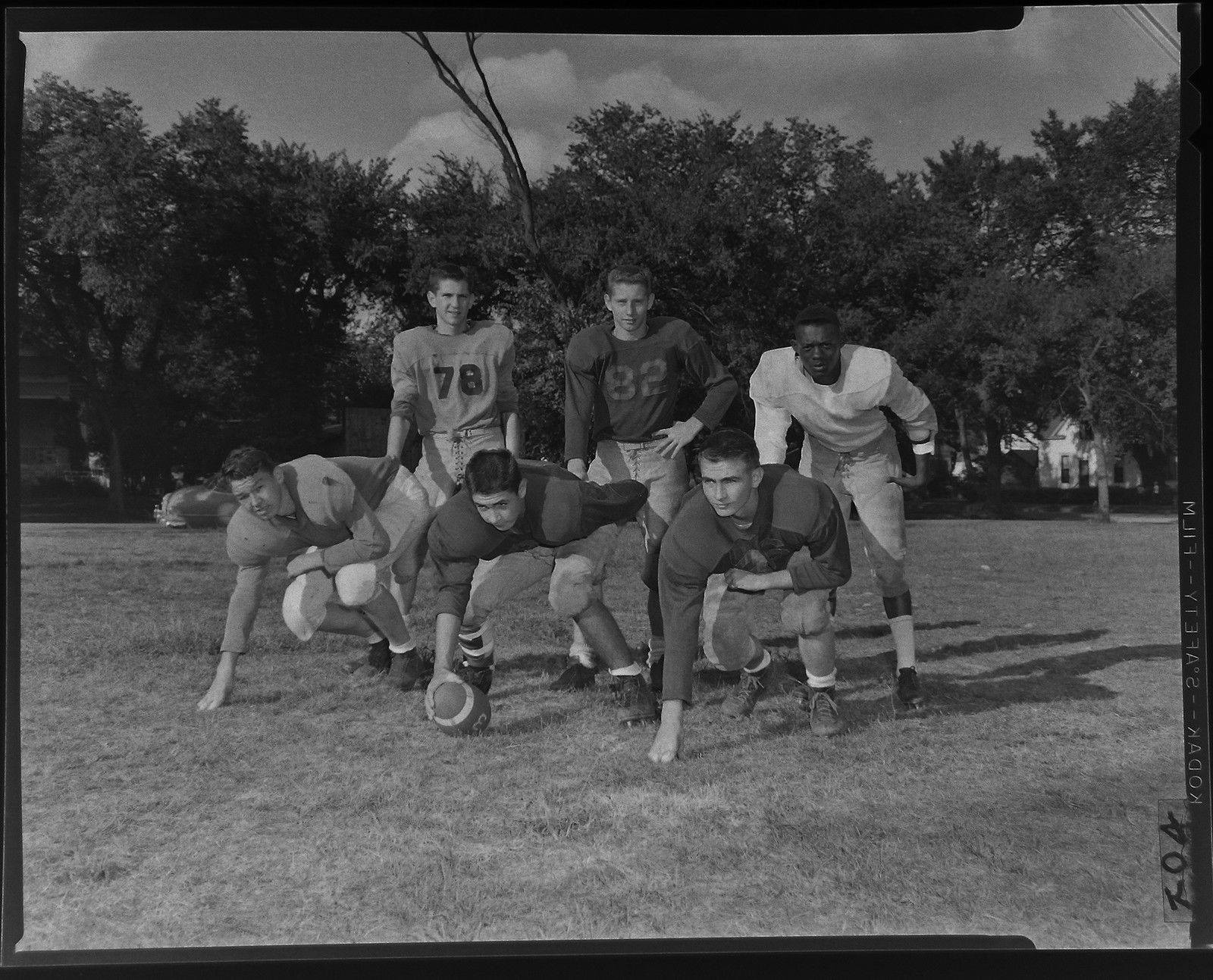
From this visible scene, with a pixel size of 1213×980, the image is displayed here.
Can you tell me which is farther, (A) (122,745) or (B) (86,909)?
(A) (122,745)

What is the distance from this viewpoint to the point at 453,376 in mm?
3832

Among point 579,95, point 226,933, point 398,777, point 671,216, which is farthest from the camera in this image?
point 671,216

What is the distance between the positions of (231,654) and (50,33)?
2305 millimetres

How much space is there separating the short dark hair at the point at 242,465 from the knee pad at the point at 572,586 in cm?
122

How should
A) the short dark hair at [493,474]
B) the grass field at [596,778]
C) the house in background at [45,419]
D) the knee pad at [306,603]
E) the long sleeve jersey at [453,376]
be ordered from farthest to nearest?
the long sleeve jersey at [453,376] < the knee pad at [306,603] < the short dark hair at [493,474] < the house in background at [45,419] < the grass field at [596,778]

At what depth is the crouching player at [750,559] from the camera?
3.52 meters

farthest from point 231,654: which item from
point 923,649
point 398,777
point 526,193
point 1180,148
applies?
point 1180,148

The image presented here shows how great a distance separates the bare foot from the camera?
352 cm

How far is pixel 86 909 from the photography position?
115 inches

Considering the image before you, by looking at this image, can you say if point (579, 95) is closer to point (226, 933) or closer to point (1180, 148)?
point (1180, 148)

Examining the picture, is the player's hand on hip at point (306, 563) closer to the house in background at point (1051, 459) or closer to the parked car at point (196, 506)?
the parked car at point (196, 506)

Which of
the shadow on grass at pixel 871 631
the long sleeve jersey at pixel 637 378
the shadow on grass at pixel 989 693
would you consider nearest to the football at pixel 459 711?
the shadow on grass at pixel 989 693

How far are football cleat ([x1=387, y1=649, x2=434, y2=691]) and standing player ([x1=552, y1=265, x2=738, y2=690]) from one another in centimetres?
56

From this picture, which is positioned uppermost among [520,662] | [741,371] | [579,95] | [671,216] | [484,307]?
[579,95]
